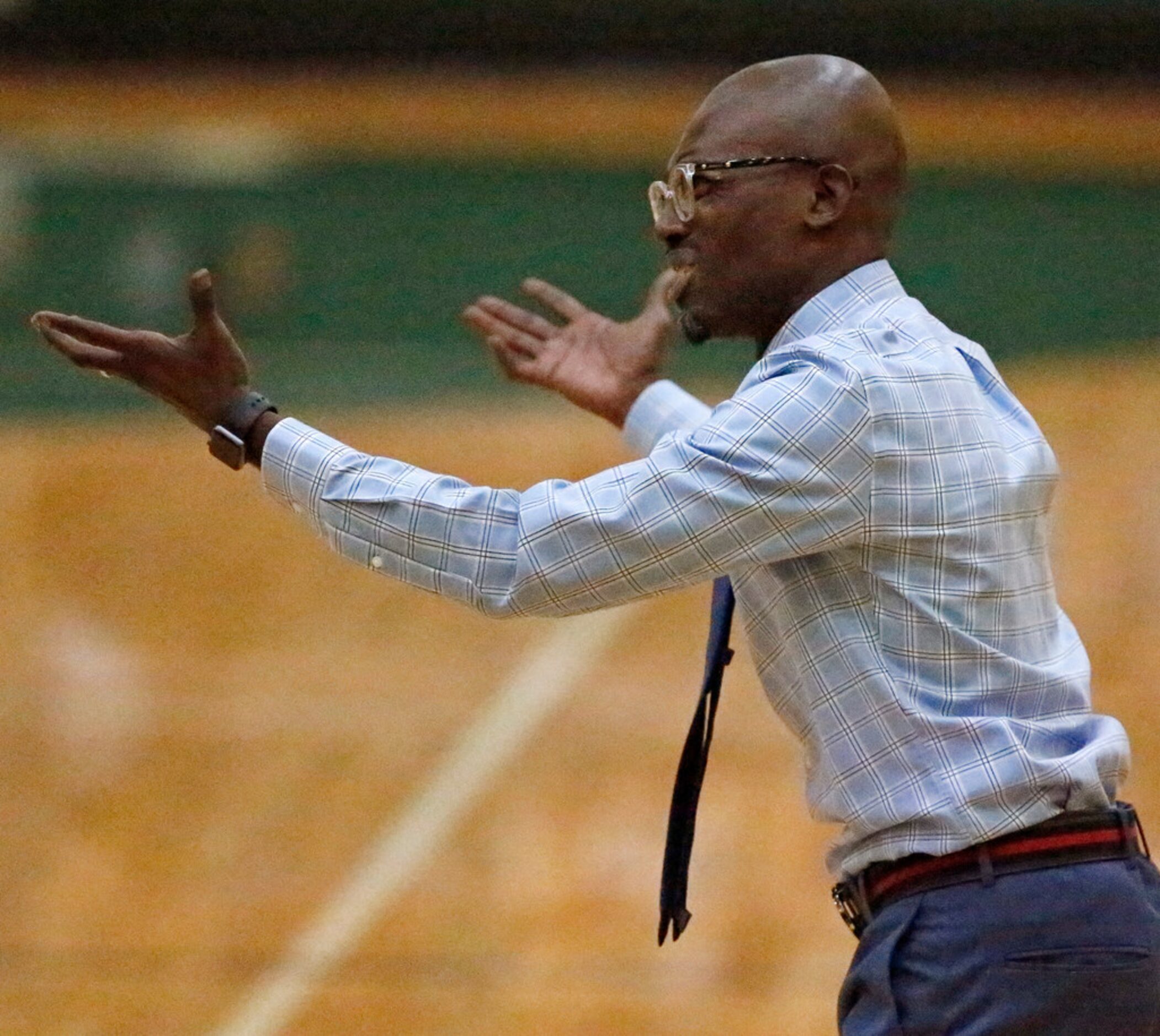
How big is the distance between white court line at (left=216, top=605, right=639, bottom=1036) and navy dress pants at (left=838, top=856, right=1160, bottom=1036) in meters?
2.08

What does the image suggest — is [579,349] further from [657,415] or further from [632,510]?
[632,510]

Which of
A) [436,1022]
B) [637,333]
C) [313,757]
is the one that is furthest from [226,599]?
[637,333]

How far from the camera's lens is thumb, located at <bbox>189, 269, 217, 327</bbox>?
2.11 m

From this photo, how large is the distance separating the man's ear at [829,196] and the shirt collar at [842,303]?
0.24 feet

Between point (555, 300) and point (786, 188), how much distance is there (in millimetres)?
702

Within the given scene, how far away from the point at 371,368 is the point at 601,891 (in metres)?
5.06

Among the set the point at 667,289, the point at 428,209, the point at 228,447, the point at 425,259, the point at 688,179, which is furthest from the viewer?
the point at 428,209

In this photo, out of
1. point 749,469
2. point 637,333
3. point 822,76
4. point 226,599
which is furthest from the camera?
point 226,599

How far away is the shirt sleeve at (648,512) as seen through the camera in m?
1.97

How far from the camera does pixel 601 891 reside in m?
4.45

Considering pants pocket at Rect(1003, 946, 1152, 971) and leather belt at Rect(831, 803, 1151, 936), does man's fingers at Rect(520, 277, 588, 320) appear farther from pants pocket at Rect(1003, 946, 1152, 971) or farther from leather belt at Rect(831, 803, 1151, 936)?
pants pocket at Rect(1003, 946, 1152, 971)

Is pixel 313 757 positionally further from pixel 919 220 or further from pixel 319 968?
pixel 919 220

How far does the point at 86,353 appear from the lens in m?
2.15

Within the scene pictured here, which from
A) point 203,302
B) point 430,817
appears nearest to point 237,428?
point 203,302
